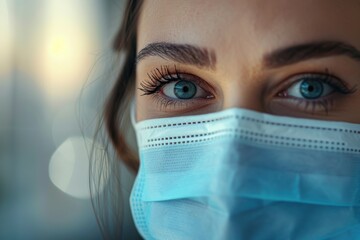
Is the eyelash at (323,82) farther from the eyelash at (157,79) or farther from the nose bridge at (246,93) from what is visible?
the eyelash at (157,79)

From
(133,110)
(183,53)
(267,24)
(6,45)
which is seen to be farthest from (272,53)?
(6,45)

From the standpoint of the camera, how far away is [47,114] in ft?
7.55

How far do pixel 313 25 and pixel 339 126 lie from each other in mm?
226

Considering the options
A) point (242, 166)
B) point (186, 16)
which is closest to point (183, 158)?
point (242, 166)

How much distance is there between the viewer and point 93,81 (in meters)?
1.99

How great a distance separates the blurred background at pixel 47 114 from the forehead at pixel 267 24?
127 centimetres

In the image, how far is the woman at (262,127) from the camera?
955mm

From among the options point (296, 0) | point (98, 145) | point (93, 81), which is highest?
point (93, 81)

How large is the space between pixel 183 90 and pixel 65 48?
4.21 feet

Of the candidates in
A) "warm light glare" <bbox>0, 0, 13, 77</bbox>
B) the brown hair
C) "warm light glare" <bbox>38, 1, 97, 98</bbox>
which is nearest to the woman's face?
the brown hair

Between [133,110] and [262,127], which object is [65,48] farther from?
[262,127]

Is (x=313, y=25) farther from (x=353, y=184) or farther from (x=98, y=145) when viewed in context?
(x=98, y=145)

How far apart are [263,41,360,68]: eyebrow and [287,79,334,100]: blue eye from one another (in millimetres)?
74

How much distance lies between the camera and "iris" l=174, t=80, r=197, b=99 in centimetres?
116
